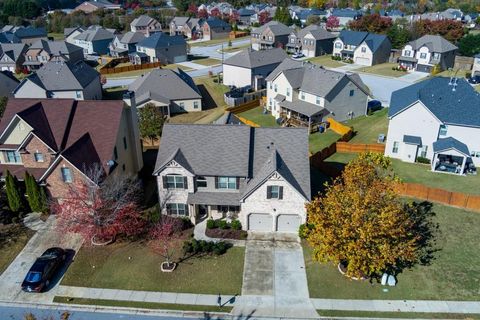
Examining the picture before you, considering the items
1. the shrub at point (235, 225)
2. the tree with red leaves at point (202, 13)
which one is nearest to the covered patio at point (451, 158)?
the shrub at point (235, 225)

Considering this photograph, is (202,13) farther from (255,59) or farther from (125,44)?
(255,59)

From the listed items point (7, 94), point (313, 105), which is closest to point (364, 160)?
point (313, 105)

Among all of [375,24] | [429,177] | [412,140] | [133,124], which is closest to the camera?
[133,124]

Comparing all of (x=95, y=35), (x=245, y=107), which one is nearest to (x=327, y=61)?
(x=245, y=107)

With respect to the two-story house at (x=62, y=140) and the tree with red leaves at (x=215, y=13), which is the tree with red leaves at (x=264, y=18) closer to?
the tree with red leaves at (x=215, y=13)

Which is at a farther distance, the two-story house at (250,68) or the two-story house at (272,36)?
the two-story house at (272,36)

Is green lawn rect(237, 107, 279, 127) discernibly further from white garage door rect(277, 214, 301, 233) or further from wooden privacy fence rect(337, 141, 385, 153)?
white garage door rect(277, 214, 301, 233)
